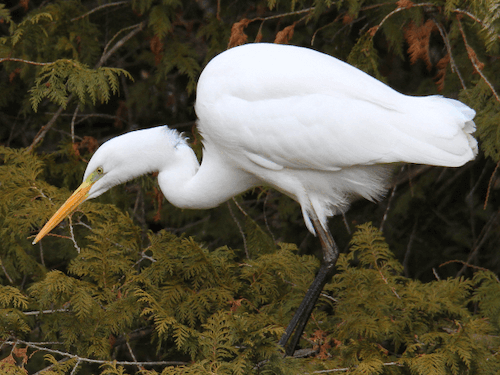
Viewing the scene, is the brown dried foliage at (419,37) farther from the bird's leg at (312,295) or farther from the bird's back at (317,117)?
the bird's leg at (312,295)

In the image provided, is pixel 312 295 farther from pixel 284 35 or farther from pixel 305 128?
pixel 284 35

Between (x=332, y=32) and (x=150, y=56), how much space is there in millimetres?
1000

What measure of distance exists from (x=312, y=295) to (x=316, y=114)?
754 millimetres

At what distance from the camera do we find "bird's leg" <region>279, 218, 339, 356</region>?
235 centimetres

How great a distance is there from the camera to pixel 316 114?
89.0 inches

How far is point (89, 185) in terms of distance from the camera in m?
2.37

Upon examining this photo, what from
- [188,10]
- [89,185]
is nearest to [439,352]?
[89,185]

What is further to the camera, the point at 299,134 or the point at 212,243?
the point at 212,243

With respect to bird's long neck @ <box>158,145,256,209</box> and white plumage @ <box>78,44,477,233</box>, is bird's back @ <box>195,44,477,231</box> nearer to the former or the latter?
white plumage @ <box>78,44,477,233</box>

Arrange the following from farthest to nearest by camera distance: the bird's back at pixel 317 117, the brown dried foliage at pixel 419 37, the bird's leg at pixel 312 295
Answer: the brown dried foliage at pixel 419 37
the bird's leg at pixel 312 295
the bird's back at pixel 317 117

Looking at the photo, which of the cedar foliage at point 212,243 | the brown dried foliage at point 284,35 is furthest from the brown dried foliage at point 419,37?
the brown dried foliage at point 284,35

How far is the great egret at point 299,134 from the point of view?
223cm

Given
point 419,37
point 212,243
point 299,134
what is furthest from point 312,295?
point 419,37

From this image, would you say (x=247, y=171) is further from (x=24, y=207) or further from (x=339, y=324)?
(x=24, y=207)
